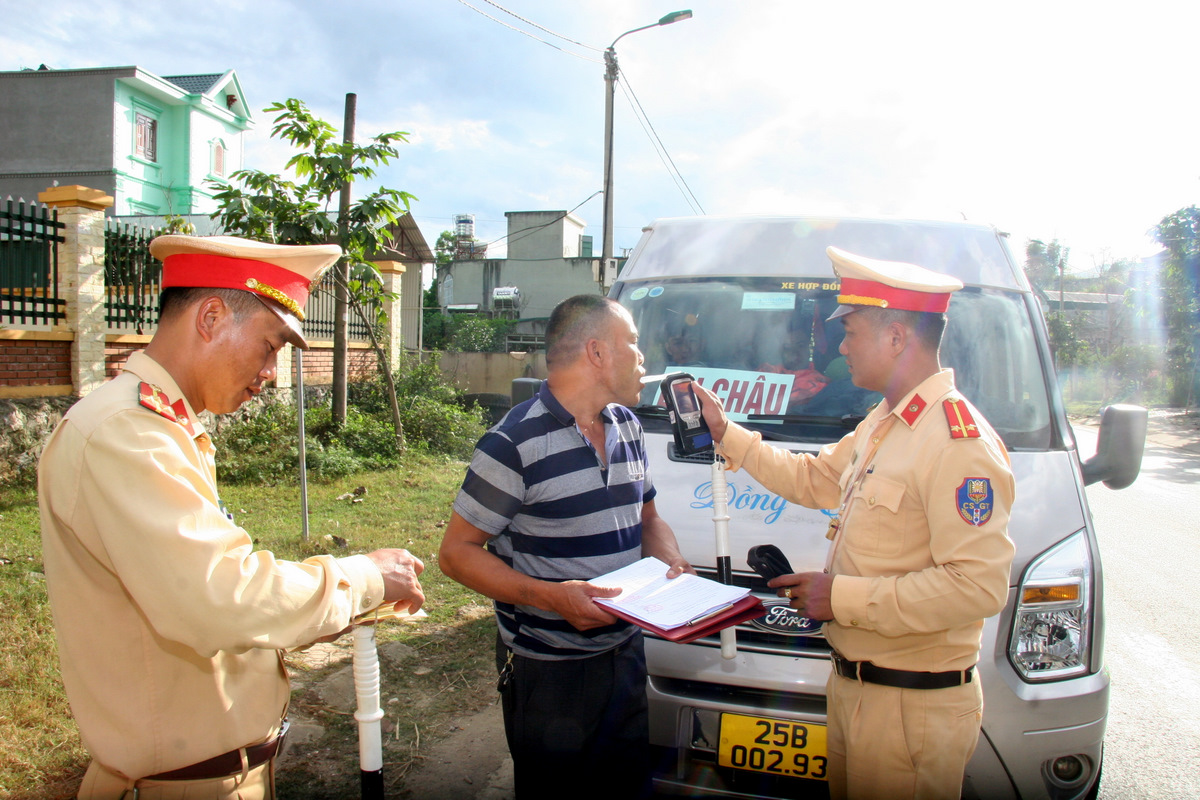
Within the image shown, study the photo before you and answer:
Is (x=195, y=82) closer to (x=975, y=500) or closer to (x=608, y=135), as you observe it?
(x=608, y=135)

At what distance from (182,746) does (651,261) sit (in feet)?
9.86

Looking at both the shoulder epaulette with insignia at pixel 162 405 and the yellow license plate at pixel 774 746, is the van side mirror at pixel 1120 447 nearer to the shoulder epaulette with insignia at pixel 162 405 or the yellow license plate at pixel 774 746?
the yellow license plate at pixel 774 746

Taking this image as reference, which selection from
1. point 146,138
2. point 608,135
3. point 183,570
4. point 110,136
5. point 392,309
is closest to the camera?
point 183,570

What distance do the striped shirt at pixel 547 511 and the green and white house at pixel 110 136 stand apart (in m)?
27.0

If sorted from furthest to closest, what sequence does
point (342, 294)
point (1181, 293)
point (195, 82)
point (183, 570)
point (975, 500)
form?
1. point (195, 82)
2. point (1181, 293)
3. point (342, 294)
4. point (975, 500)
5. point (183, 570)

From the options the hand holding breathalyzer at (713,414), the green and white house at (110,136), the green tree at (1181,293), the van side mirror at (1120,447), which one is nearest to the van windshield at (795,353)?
the van side mirror at (1120,447)

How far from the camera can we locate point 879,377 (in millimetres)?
2205

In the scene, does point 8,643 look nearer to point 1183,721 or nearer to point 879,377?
point 879,377

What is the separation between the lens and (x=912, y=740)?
78.7 inches

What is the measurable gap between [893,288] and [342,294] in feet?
30.3

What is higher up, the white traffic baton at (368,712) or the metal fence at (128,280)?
the metal fence at (128,280)

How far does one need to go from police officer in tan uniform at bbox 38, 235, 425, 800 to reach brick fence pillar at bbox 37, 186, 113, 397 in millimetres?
7405

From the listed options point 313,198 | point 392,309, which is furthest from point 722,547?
point 392,309

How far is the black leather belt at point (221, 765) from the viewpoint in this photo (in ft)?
4.91
